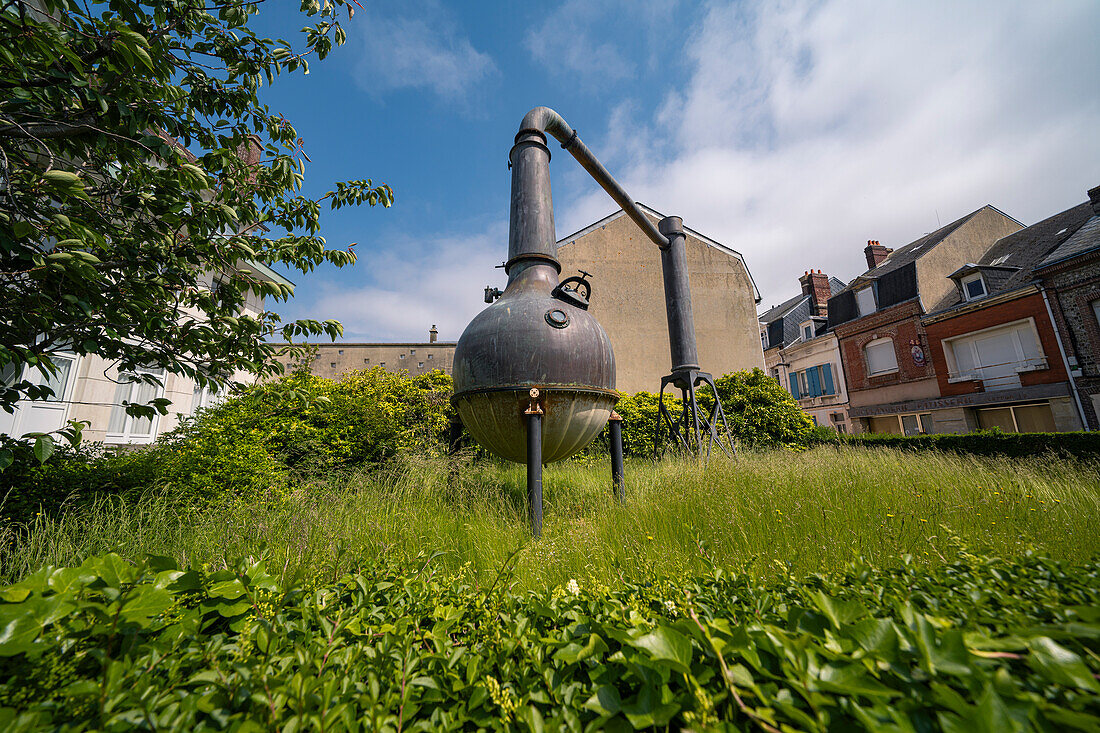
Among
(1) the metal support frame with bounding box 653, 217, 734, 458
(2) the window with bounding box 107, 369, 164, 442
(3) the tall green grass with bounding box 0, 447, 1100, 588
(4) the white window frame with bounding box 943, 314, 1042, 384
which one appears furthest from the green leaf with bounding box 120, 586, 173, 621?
(4) the white window frame with bounding box 943, 314, 1042, 384

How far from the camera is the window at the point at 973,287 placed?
1703 cm

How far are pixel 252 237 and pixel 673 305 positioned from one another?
673cm

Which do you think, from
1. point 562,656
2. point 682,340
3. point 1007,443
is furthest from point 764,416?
point 562,656

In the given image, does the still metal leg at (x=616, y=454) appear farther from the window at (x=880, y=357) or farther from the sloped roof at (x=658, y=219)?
the window at (x=880, y=357)

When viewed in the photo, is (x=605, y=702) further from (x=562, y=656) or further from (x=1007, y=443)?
(x=1007, y=443)

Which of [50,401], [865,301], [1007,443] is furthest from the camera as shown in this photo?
[865,301]

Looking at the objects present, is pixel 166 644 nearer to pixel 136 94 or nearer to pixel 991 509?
pixel 136 94

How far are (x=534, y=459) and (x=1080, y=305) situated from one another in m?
20.4

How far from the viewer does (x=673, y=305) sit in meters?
7.91

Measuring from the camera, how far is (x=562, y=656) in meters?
1.34

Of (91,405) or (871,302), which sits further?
A: (871,302)

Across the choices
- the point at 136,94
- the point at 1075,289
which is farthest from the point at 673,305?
the point at 1075,289

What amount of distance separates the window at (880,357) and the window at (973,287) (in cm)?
337

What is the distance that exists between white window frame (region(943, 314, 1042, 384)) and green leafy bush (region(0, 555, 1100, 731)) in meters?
20.7
